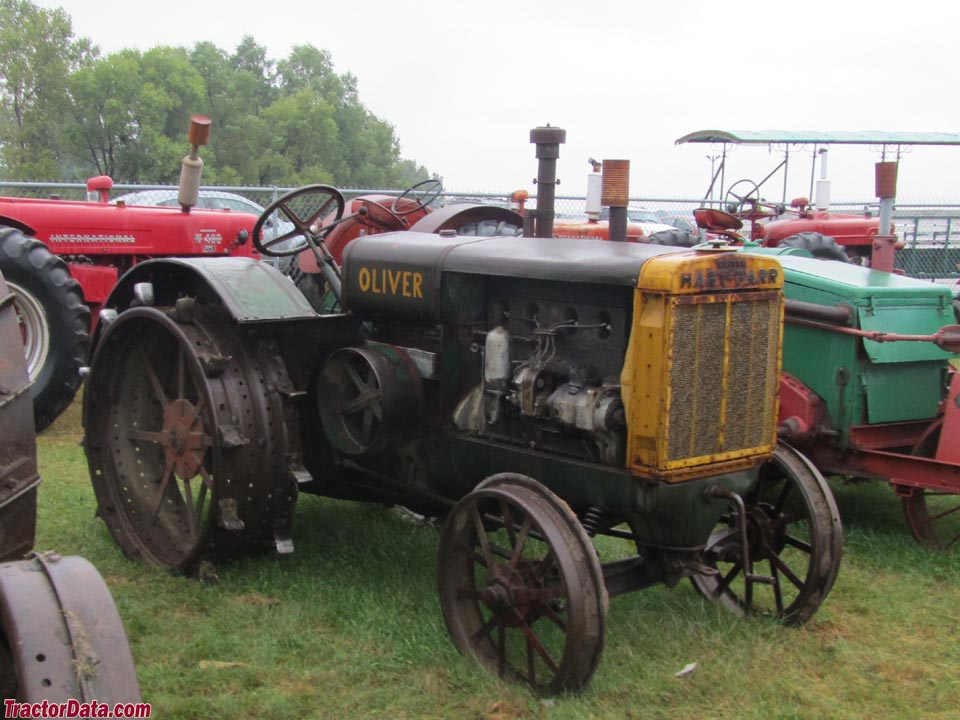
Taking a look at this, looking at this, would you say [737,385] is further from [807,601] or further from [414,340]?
[414,340]

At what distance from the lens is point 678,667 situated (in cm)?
342

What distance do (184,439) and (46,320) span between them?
3237 mm

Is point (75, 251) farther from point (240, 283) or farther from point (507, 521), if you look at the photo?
point (507, 521)

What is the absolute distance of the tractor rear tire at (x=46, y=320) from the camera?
6703 mm

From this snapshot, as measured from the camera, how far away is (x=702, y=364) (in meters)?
3.22

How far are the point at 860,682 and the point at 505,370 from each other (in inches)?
59.7

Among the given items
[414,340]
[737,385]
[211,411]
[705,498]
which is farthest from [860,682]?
[211,411]

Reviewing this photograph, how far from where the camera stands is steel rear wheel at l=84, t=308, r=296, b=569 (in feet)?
12.8

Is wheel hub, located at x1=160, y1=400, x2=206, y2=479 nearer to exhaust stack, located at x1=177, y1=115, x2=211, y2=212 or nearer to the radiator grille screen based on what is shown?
the radiator grille screen

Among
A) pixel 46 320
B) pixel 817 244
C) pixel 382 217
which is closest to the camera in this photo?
pixel 382 217

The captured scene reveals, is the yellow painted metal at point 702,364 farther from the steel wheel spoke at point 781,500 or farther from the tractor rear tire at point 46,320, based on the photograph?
the tractor rear tire at point 46,320

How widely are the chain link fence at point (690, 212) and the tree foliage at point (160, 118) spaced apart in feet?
44.8

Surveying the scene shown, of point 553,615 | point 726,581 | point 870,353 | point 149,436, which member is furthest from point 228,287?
point 870,353

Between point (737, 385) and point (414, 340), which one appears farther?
point (414, 340)
